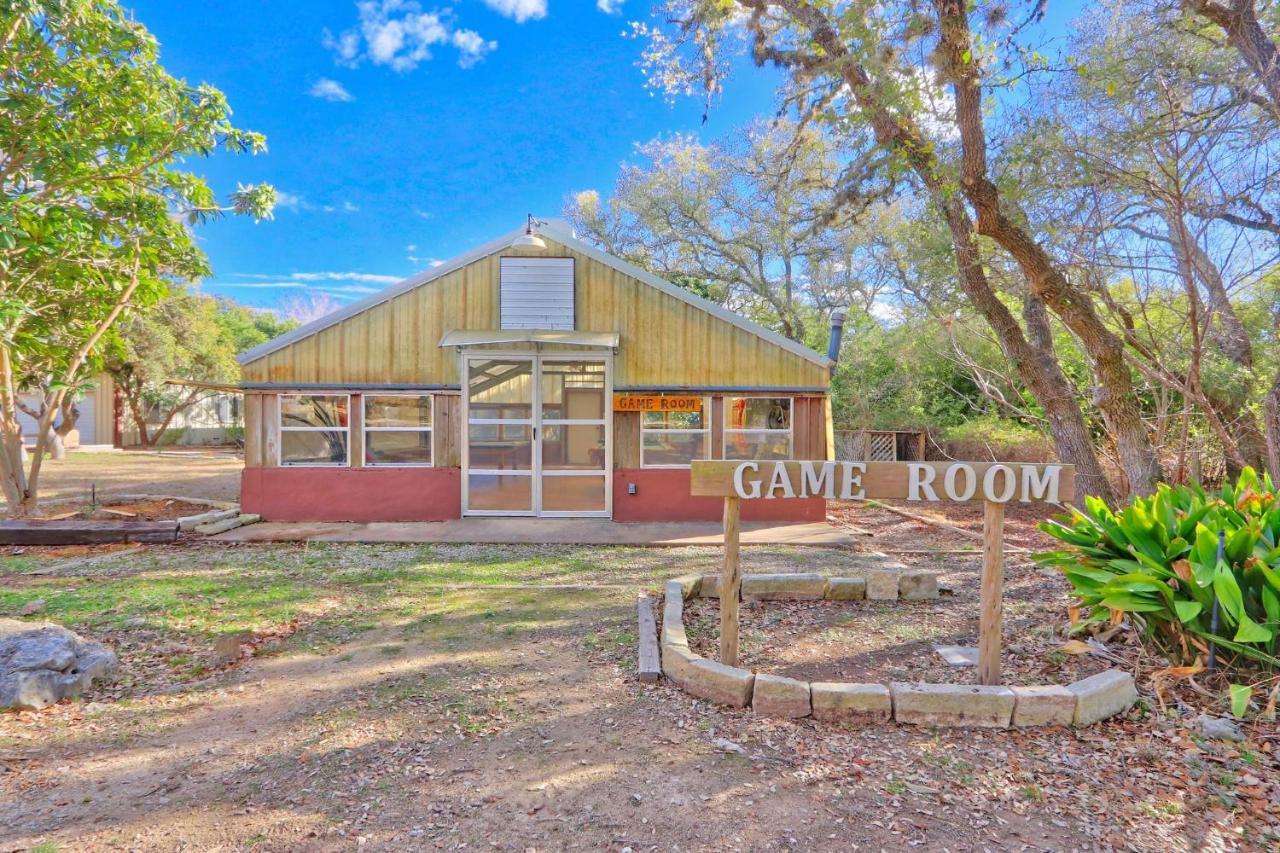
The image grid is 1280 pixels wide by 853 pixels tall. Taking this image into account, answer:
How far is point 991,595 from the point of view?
3709mm

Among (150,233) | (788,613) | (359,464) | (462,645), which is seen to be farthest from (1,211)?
(788,613)

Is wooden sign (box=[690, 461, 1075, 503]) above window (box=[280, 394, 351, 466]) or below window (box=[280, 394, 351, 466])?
below

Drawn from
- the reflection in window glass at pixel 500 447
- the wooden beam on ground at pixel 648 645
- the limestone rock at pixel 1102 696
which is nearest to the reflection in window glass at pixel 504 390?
the reflection in window glass at pixel 500 447

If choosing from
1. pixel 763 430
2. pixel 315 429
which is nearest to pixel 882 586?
pixel 763 430

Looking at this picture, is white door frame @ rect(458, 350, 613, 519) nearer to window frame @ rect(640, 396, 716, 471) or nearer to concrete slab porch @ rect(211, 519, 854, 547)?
concrete slab porch @ rect(211, 519, 854, 547)

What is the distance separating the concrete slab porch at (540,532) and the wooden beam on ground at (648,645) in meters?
3.28

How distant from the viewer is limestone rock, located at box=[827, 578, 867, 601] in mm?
5605

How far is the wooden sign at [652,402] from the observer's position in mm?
9898

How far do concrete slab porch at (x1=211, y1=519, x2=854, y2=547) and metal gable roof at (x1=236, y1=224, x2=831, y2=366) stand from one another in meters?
2.71

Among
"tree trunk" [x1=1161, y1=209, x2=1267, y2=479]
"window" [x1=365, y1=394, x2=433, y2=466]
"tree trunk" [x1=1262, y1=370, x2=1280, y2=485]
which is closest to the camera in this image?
"tree trunk" [x1=1161, y1=209, x2=1267, y2=479]

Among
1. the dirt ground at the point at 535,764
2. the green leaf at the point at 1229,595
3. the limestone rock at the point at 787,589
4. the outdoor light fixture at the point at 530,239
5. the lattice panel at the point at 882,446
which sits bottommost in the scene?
the dirt ground at the point at 535,764

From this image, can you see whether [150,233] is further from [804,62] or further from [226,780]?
[804,62]

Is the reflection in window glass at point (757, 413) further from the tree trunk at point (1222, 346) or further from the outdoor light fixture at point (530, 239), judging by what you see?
the tree trunk at point (1222, 346)

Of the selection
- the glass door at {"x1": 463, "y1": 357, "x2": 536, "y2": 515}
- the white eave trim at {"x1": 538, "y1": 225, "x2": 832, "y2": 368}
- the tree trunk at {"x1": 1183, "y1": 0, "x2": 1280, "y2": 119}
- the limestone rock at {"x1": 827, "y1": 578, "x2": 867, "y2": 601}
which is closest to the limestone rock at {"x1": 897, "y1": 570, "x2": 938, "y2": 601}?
the limestone rock at {"x1": 827, "y1": 578, "x2": 867, "y2": 601}
